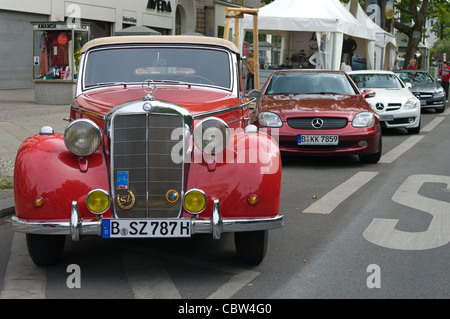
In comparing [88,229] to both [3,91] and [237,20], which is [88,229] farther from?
[3,91]

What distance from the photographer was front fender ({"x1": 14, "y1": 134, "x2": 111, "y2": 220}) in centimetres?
469

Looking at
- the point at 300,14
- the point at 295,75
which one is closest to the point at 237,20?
the point at 300,14

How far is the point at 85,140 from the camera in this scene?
485cm

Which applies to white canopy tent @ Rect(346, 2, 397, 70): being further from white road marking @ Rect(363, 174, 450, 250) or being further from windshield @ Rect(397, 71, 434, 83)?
white road marking @ Rect(363, 174, 450, 250)

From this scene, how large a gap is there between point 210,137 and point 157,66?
1658 mm

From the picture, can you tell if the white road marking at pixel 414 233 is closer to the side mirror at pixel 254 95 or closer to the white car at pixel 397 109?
the side mirror at pixel 254 95

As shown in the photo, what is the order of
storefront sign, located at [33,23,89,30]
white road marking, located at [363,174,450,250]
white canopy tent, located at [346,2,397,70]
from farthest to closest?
white canopy tent, located at [346,2,397,70]
storefront sign, located at [33,23,89,30]
white road marking, located at [363,174,450,250]

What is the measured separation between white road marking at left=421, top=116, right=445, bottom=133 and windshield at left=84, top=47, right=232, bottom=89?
38.1 ft

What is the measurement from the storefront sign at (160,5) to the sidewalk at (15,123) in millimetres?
11809

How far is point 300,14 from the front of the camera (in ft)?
68.5

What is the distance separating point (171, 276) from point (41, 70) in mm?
16292

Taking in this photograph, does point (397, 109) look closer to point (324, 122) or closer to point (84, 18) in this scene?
point (324, 122)

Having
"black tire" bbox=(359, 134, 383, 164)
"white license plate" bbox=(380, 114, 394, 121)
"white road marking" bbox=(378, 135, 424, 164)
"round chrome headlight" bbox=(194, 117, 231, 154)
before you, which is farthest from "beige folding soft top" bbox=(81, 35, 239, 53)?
"white license plate" bbox=(380, 114, 394, 121)

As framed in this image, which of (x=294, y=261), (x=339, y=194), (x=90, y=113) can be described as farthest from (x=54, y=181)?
(x=339, y=194)
